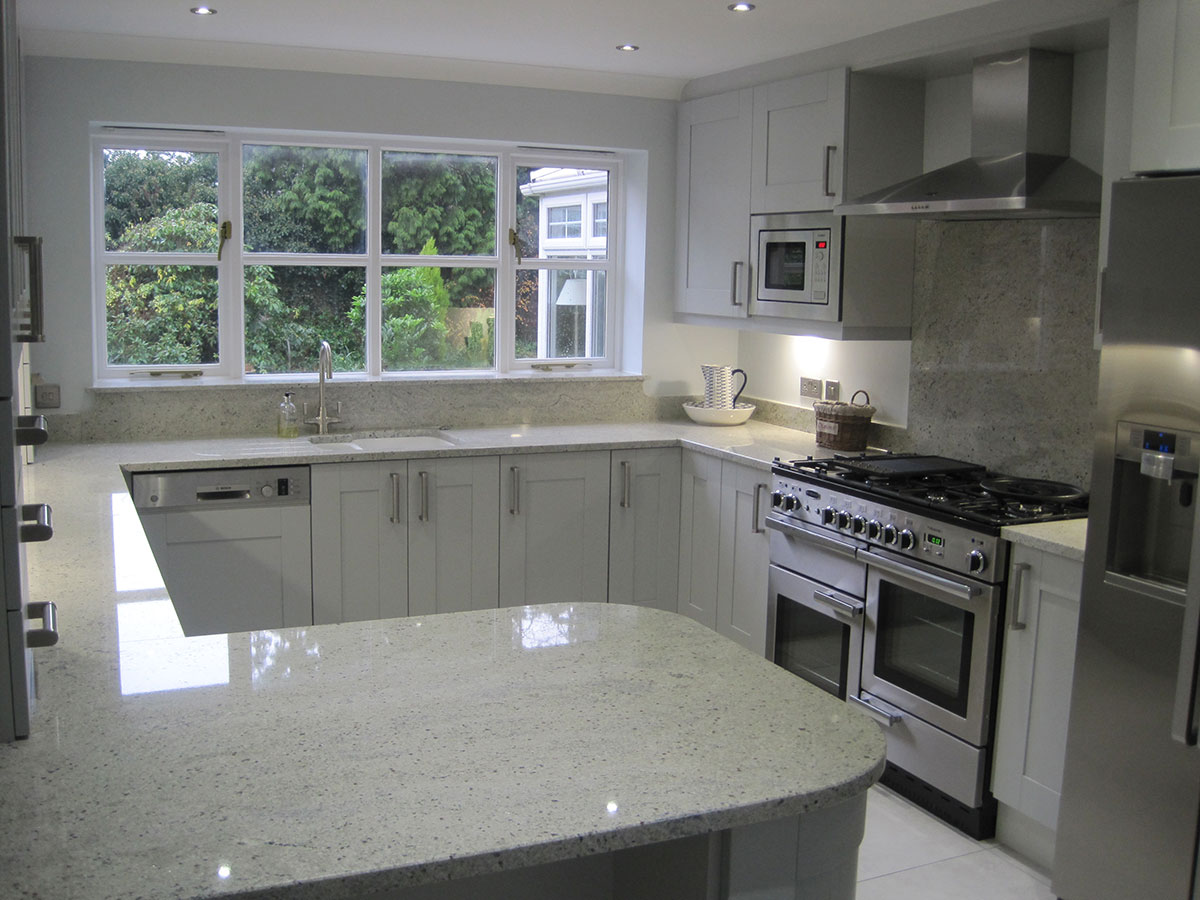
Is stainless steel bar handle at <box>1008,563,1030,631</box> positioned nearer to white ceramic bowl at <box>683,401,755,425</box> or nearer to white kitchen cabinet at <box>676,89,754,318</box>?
white kitchen cabinet at <box>676,89,754,318</box>

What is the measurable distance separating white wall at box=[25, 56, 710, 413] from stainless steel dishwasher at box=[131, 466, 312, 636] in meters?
0.75

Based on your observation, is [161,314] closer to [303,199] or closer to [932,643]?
[303,199]

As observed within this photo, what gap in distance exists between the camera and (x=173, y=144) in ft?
15.1

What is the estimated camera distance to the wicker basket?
4.43 metres

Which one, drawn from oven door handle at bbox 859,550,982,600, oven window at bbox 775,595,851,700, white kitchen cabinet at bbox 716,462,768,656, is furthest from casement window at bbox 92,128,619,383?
oven door handle at bbox 859,550,982,600

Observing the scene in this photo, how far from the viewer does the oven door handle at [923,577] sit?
323cm

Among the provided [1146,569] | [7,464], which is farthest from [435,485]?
[7,464]

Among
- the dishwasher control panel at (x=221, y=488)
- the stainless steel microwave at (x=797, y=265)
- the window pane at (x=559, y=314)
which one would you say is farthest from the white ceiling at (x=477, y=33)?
the dishwasher control panel at (x=221, y=488)

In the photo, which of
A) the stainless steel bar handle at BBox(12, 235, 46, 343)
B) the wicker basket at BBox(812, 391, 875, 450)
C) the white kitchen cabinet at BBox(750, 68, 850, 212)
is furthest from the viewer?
the wicker basket at BBox(812, 391, 875, 450)

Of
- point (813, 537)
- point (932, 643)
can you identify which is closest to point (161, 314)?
point (813, 537)

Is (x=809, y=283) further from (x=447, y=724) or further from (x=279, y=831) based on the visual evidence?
(x=279, y=831)

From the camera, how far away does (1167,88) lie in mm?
2729

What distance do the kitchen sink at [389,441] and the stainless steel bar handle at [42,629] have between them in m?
2.72

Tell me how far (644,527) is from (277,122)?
2.26m
